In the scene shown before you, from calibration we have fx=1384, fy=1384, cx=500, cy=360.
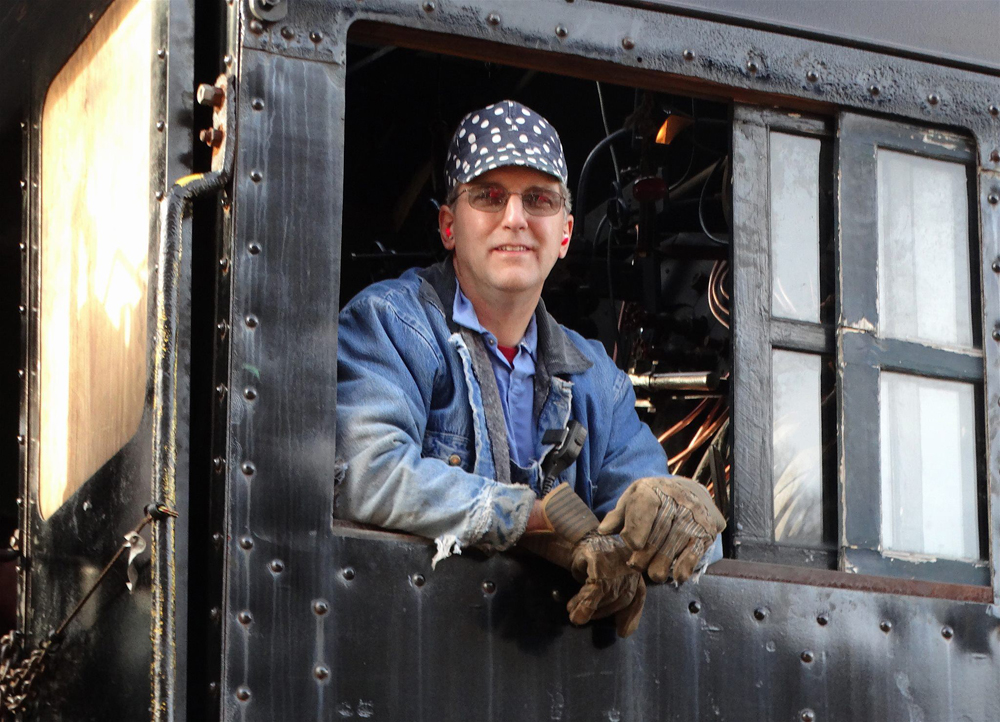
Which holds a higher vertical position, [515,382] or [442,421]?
[515,382]

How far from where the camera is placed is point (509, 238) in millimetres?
3252

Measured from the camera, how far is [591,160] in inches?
187

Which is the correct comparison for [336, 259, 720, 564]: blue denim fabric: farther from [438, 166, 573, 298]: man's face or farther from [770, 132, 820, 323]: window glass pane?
[770, 132, 820, 323]: window glass pane

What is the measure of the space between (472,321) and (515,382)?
20 centimetres

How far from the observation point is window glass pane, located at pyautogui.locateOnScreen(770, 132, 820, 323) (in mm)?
3320

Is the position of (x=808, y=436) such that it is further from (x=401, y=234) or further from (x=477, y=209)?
(x=401, y=234)

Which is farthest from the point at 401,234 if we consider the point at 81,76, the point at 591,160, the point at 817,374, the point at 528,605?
the point at 528,605

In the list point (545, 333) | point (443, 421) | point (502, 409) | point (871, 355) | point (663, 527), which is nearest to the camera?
point (663, 527)

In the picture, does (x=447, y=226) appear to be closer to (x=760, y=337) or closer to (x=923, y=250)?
(x=760, y=337)

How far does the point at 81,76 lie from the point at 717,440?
2.17m

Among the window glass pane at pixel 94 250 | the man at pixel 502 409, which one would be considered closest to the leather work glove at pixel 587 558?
the man at pixel 502 409

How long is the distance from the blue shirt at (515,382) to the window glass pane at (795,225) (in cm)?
62

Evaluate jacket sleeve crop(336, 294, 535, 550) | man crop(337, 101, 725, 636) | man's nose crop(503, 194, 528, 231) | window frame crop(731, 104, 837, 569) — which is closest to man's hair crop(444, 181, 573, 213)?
man crop(337, 101, 725, 636)

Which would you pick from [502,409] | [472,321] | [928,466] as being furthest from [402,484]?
[928,466]
